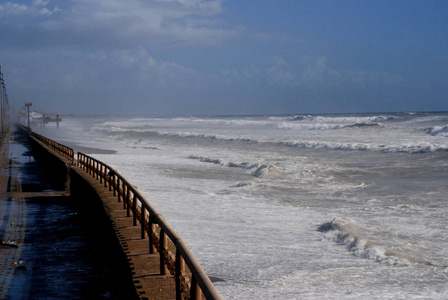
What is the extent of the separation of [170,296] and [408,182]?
59.7 feet

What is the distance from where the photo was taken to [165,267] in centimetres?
569

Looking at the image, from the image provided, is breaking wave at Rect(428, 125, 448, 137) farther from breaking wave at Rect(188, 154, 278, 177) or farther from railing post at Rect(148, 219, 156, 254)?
railing post at Rect(148, 219, 156, 254)

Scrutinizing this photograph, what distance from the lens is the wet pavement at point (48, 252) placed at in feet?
25.1

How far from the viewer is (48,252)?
9.70 metres

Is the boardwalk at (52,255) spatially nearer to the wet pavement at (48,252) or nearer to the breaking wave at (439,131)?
→ the wet pavement at (48,252)

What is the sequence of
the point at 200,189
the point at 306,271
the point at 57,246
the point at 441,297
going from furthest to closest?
the point at 200,189 < the point at 57,246 < the point at 306,271 < the point at 441,297

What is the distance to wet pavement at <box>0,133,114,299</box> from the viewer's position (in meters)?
7.64

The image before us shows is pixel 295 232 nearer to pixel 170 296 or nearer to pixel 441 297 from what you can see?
pixel 441 297

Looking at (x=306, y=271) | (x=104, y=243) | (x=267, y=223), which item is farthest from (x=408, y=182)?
(x=104, y=243)

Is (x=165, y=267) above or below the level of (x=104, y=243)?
above

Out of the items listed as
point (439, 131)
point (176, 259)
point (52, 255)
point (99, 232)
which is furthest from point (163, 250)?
point (439, 131)

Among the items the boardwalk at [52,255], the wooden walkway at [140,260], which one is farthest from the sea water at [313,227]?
the boardwalk at [52,255]

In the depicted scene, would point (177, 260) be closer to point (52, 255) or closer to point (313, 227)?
point (52, 255)

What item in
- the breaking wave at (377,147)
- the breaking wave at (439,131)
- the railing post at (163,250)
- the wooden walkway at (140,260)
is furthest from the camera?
the breaking wave at (439,131)
